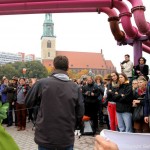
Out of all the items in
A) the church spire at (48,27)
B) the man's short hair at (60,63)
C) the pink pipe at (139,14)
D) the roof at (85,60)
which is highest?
the church spire at (48,27)

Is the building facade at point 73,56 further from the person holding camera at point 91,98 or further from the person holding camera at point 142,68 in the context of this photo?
the person holding camera at point 142,68

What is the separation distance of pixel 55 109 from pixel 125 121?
13.0ft

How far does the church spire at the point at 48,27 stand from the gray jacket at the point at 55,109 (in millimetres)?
106425

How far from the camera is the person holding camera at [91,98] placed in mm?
8680

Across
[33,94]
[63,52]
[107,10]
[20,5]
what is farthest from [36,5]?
[63,52]

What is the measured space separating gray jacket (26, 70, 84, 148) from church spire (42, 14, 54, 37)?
A: 349 ft

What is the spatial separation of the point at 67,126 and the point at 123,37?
8.20m

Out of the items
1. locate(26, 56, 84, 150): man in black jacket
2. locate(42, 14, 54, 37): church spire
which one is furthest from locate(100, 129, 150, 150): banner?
locate(42, 14, 54, 37): church spire

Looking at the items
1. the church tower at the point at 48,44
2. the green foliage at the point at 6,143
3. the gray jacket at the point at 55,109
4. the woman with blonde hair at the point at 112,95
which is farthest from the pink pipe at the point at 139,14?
the church tower at the point at 48,44

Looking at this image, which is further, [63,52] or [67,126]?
[63,52]

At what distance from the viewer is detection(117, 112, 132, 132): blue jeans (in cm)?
695

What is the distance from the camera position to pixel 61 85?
3.39 metres

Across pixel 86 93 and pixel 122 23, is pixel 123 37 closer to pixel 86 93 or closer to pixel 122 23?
pixel 122 23

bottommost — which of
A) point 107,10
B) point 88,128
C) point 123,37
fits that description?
point 88,128
